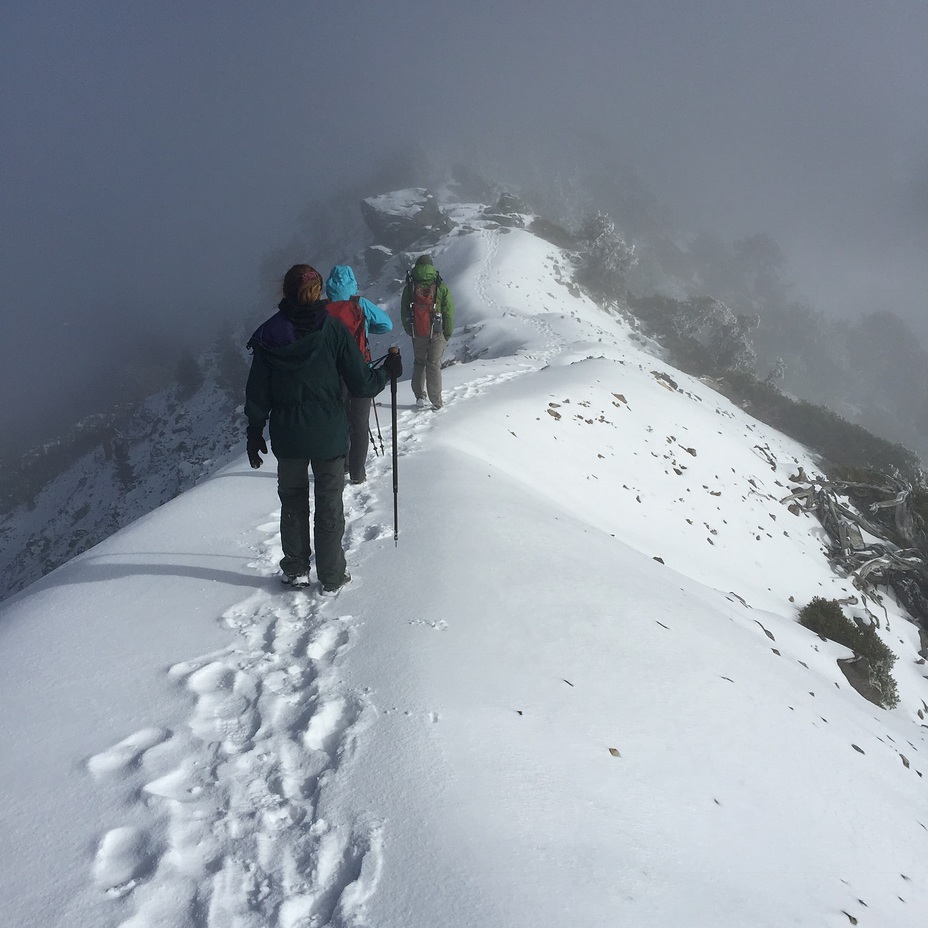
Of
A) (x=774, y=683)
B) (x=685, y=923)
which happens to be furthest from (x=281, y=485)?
(x=774, y=683)

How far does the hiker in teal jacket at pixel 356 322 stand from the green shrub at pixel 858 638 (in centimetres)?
870

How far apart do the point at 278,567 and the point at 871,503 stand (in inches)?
785

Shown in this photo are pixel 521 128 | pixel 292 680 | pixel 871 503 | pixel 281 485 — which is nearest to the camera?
pixel 292 680

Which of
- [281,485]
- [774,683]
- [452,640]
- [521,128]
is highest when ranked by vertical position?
[521,128]

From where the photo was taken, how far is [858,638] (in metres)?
10.2

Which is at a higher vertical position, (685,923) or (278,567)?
(685,923)

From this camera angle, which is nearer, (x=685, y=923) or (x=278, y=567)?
(x=685, y=923)

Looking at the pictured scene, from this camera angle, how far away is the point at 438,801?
2660 millimetres

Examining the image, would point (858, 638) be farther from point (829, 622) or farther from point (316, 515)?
point (316, 515)

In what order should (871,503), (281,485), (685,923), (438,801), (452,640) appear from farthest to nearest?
(871,503)
(281,485)
(452,640)
(438,801)
(685,923)

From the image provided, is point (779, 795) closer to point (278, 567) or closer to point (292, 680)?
point (292, 680)

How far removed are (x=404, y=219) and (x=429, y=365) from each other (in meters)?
59.3

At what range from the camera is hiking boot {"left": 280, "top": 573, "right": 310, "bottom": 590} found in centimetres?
479

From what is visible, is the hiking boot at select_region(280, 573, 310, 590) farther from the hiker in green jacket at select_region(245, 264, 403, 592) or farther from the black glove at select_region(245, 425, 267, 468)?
the black glove at select_region(245, 425, 267, 468)
